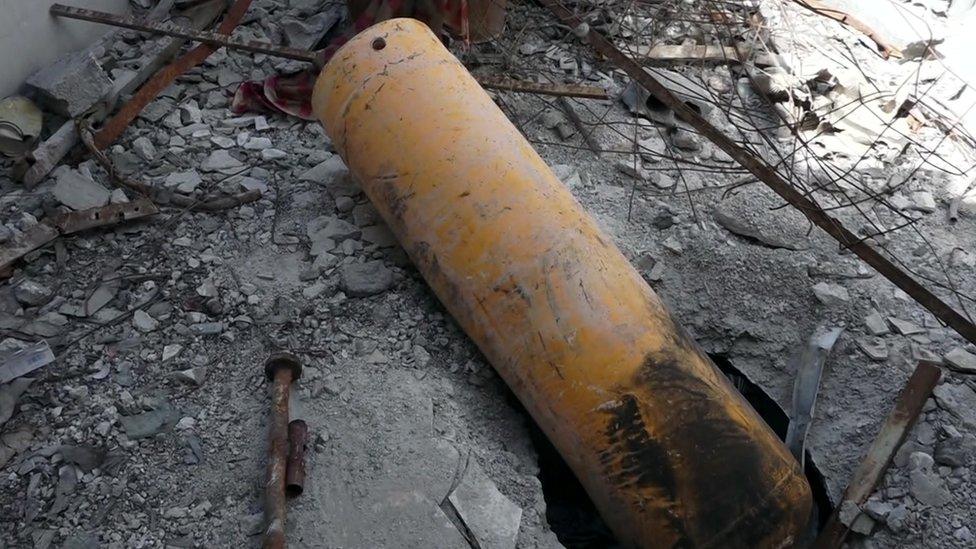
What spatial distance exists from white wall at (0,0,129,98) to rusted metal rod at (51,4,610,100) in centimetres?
8

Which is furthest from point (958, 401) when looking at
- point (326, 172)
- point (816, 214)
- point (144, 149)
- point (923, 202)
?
point (144, 149)

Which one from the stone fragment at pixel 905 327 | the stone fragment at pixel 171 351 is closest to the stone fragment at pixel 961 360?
the stone fragment at pixel 905 327

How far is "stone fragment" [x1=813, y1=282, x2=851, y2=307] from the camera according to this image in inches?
139

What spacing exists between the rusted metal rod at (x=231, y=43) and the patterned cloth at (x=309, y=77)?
0.60 feet

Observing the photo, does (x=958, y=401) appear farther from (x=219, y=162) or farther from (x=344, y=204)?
(x=219, y=162)

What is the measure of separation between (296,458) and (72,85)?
7.26ft

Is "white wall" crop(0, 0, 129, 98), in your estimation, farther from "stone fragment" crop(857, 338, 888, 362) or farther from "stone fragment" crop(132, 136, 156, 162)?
"stone fragment" crop(857, 338, 888, 362)

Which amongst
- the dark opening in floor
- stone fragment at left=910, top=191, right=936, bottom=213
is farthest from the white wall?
stone fragment at left=910, top=191, right=936, bottom=213

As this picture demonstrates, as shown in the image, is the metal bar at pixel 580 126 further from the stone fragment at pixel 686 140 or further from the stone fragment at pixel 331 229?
the stone fragment at pixel 331 229

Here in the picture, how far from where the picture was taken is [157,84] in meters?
3.90

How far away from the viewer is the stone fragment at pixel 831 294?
139 inches

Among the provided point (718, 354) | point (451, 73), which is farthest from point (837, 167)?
point (451, 73)

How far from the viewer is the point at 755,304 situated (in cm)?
352

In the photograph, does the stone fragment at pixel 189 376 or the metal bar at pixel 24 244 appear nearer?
→ the stone fragment at pixel 189 376
